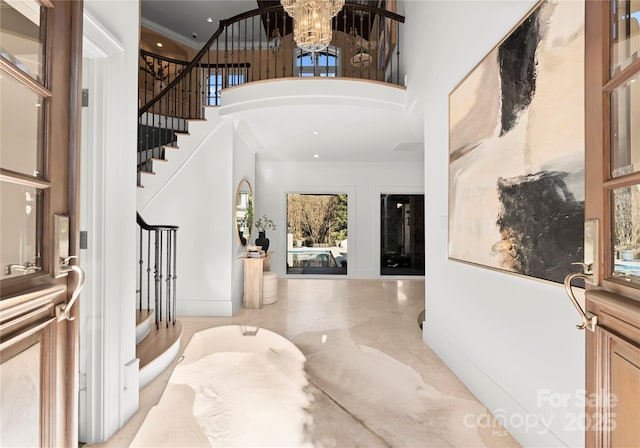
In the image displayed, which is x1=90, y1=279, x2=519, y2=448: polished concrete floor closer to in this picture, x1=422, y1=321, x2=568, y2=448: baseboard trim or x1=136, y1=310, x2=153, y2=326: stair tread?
x1=422, y1=321, x2=568, y2=448: baseboard trim

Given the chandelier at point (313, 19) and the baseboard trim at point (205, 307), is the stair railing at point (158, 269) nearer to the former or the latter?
the baseboard trim at point (205, 307)

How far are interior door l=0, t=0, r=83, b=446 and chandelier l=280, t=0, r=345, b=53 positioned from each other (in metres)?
2.06

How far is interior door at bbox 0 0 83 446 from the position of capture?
89cm

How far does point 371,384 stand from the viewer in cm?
246

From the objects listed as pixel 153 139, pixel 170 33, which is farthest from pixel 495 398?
pixel 170 33

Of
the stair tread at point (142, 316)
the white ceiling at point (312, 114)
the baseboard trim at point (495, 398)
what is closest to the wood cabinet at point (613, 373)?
the baseboard trim at point (495, 398)

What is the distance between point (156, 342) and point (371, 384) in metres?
1.99

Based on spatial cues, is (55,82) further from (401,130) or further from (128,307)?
(401,130)

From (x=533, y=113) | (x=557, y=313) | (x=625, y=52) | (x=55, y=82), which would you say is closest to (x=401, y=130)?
(x=533, y=113)

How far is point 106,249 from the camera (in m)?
1.78

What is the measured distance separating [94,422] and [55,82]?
184cm

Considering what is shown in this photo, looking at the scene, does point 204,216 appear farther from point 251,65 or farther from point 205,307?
point 251,65

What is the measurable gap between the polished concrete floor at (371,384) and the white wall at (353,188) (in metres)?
2.61

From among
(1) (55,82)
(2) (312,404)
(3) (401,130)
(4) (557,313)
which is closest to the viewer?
(1) (55,82)
